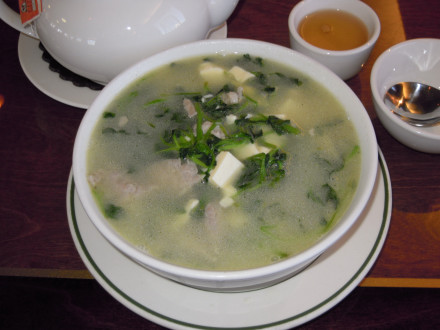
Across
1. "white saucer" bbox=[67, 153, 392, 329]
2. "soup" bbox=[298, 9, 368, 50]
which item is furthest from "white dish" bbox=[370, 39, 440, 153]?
"white saucer" bbox=[67, 153, 392, 329]

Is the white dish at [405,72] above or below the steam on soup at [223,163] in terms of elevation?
below

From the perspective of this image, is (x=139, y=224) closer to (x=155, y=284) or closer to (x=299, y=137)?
(x=155, y=284)

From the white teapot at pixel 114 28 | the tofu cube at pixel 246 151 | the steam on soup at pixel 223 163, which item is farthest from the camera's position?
the white teapot at pixel 114 28

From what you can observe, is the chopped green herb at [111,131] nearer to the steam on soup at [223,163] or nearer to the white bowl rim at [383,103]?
the steam on soup at [223,163]

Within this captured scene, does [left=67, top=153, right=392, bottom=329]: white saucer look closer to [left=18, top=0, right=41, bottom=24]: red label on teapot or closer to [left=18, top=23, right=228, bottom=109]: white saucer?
[left=18, top=23, right=228, bottom=109]: white saucer

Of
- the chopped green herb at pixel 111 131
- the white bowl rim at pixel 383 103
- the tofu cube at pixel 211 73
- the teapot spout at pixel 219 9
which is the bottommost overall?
the white bowl rim at pixel 383 103

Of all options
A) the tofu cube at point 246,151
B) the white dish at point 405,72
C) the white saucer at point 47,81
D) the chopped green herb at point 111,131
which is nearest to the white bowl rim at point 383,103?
the white dish at point 405,72
